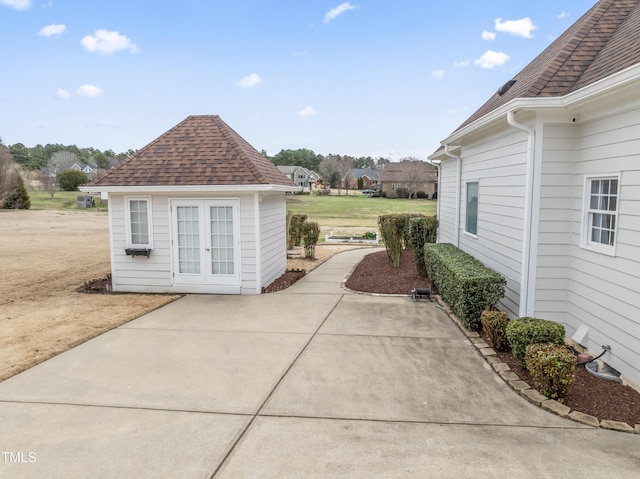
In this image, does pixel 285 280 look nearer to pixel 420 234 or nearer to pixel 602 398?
pixel 420 234

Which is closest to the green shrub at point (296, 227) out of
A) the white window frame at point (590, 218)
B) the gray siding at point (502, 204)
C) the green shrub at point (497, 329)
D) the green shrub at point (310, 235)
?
the green shrub at point (310, 235)

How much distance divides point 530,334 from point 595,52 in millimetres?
4539

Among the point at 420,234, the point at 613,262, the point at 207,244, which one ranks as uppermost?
the point at 613,262

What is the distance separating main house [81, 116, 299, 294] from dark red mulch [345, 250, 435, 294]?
7.84 ft

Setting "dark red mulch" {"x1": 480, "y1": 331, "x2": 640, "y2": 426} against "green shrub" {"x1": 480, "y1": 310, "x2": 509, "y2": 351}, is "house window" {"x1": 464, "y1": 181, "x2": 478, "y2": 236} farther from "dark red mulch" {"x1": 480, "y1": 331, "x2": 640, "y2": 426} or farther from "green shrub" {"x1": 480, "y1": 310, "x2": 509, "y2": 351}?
"dark red mulch" {"x1": 480, "y1": 331, "x2": 640, "y2": 426}

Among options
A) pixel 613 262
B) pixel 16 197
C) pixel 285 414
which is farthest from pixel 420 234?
pixel 16 197

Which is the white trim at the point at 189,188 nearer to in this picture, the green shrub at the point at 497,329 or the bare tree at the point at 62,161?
the green shrub at the point at 497,329

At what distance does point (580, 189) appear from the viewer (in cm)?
552

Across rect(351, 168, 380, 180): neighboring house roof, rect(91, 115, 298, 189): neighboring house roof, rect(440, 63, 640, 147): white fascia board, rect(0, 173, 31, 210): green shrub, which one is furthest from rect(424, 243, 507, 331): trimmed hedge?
rect(351, 168, 380, 180): neighboring house roof

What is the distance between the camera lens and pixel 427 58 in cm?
1756

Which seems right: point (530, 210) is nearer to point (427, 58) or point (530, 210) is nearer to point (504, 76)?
point (504, 76)

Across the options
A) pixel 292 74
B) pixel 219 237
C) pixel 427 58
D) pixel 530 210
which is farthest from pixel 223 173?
A: pixel 292 74

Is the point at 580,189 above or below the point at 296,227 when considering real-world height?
above

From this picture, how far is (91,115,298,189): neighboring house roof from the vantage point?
898 cm
